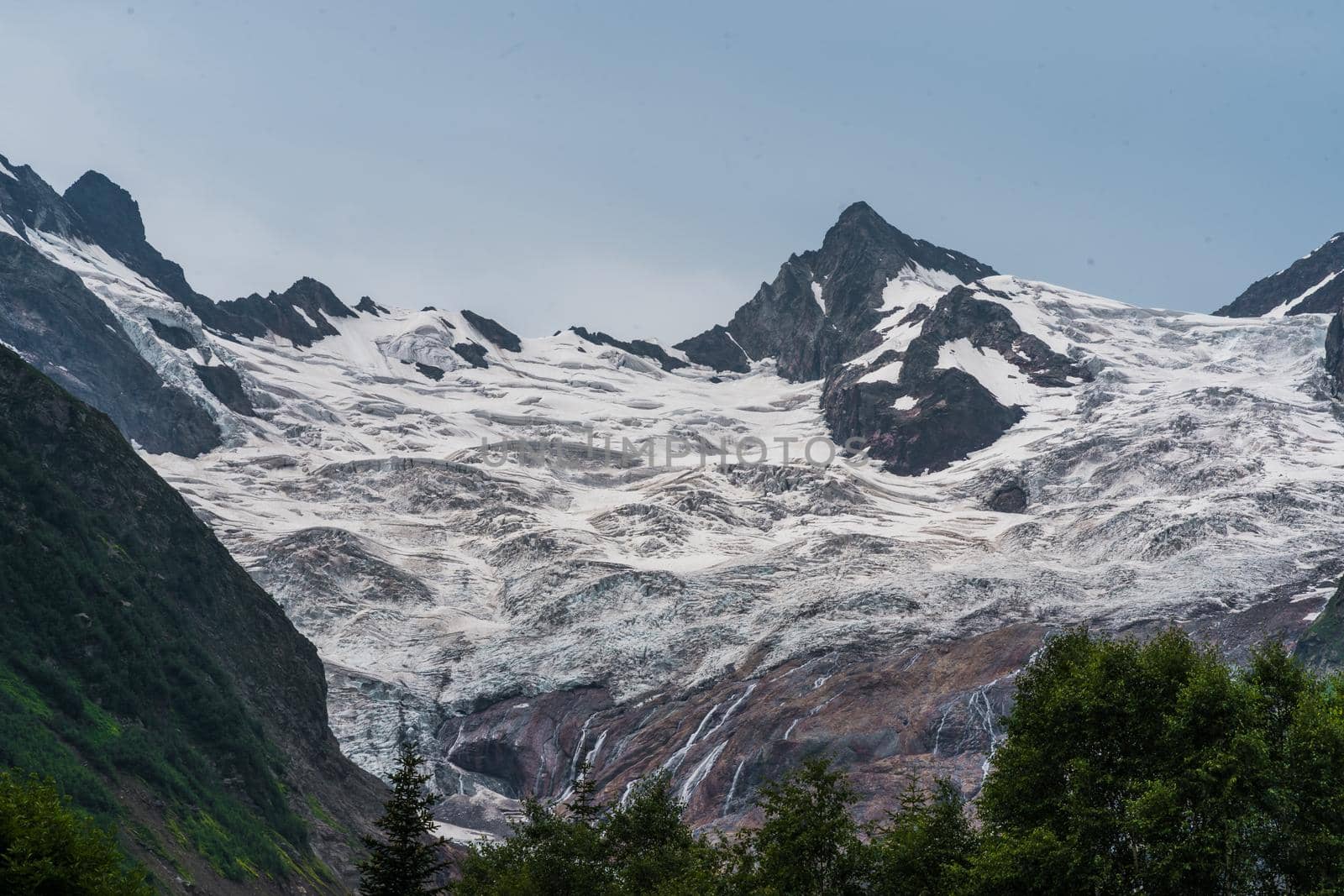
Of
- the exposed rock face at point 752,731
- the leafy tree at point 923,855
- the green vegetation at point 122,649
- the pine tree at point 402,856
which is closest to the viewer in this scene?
the leafy tree at point 923,855

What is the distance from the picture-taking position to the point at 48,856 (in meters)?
38.7

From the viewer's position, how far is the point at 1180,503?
7407 inches

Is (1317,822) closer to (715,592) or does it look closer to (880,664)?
(880,664)

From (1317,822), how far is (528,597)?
15346 cm

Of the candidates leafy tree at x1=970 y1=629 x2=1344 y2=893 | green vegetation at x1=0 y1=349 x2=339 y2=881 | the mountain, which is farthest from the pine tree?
green vegetation at x1=0 y1=349 x2=339 y2=881

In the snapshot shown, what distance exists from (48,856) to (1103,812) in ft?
109

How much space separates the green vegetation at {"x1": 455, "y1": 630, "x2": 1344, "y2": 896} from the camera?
1503 inches

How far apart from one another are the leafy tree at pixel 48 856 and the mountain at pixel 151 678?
105ft

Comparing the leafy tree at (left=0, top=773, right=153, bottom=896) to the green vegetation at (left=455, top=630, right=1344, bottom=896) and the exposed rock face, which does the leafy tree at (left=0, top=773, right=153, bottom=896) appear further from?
the exposed rock face

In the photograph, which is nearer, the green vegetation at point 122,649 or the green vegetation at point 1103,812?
the green vegetation at point 1103,812

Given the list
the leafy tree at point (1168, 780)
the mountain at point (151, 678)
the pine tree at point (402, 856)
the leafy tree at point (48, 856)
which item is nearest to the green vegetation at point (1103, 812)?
→ the leafy tree at point (1168, 780)

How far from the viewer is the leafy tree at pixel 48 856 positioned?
124 ft

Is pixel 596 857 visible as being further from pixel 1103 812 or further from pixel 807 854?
pixel 1103 812

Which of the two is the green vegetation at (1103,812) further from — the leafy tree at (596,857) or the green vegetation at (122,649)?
the green vegetation at (122,649)
